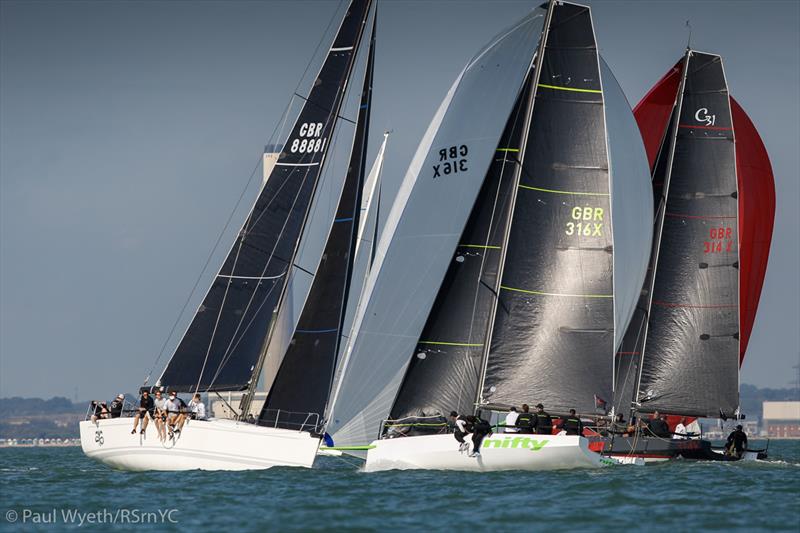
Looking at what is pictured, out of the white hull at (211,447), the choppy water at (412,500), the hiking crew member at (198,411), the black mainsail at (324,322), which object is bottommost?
the choppy water at (412,500)

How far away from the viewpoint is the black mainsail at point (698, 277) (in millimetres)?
37938

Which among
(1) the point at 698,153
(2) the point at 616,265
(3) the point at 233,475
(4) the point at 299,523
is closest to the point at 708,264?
(1) the point at 698,153

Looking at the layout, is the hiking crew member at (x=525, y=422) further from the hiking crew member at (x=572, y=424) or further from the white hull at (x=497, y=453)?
the hiking crew member at (x=572, y=424)

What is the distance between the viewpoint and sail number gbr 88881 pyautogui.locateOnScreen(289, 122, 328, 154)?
111 feet

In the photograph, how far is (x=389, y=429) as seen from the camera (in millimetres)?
29547

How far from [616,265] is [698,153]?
8673 mm

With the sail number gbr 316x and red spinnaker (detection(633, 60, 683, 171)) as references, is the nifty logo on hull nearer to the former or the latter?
the sail number gbr 316x

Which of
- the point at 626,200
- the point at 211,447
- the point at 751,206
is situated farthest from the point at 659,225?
the point at 211,447

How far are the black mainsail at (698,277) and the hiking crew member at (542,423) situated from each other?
9.34 metres

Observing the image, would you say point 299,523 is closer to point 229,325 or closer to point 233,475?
point 233,475

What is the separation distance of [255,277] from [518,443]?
7.89 metres

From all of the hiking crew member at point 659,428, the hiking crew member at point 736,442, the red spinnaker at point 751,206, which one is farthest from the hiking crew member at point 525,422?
the red spinnaker at point 751,206

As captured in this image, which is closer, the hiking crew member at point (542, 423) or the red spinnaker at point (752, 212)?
the hiking crew member at point (542, 423)

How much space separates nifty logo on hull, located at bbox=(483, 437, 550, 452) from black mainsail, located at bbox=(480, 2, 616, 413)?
1.71 metres
